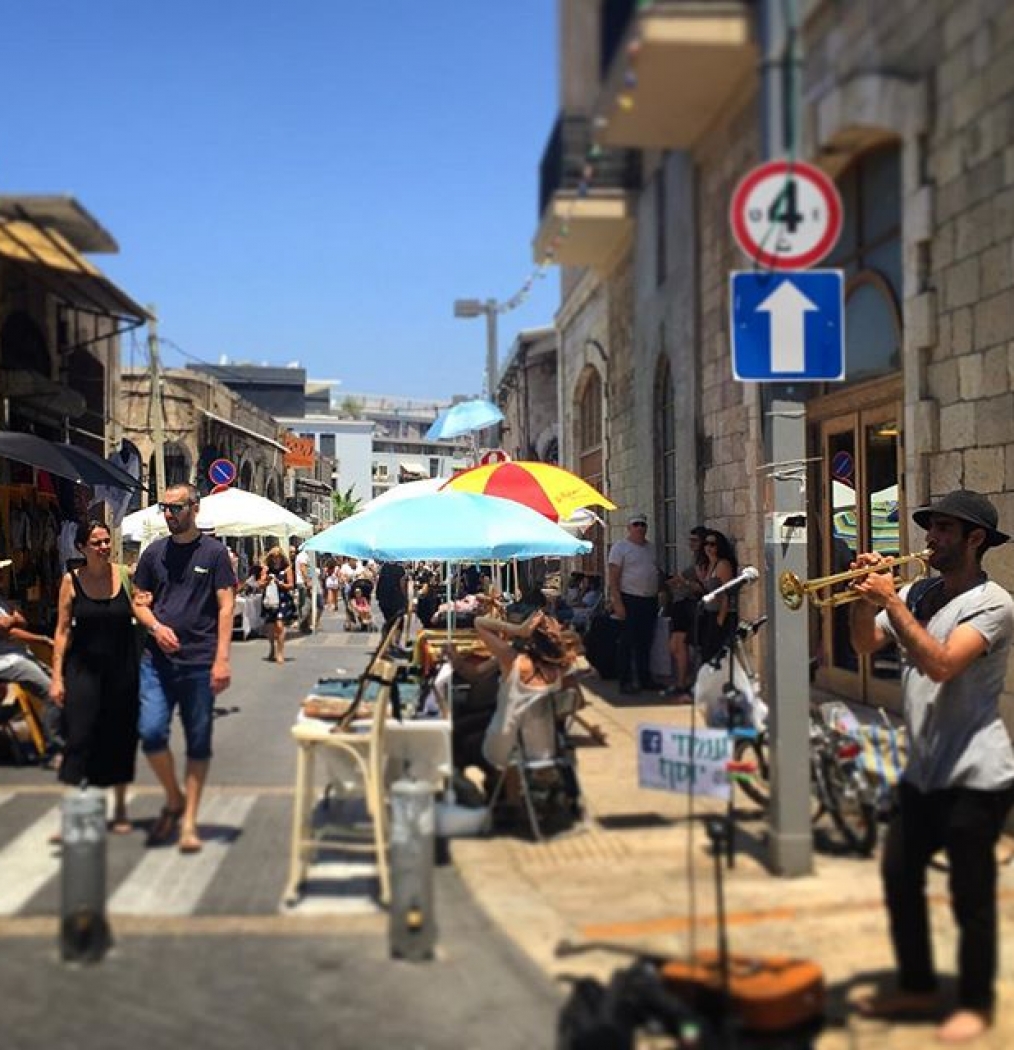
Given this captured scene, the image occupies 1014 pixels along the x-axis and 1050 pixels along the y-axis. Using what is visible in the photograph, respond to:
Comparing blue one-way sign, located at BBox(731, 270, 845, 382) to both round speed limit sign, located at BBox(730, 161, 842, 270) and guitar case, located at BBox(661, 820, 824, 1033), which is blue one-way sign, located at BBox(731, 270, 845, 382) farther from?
guitar case, located at BBox(661, 820, 824, 1033)

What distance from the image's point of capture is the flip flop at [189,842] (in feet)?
19.3

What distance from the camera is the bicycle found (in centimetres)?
587

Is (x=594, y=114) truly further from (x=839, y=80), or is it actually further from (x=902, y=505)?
(x=902, y=505)

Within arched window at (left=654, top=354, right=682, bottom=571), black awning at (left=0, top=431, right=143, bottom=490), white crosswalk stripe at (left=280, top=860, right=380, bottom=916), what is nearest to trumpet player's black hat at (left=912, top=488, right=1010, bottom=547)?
white crosswalk stripe at (left=280, top=860, right=380, bottom=916)

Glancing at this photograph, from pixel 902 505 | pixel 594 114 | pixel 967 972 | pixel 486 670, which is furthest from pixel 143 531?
pixel 967 972

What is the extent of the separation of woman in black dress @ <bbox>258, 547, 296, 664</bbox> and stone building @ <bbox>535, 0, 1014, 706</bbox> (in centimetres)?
666

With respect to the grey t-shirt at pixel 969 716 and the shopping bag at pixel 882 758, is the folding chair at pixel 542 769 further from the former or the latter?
the grey t-shirt at pixel 969 716

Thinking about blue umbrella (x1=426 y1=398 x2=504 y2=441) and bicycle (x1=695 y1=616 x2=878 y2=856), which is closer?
bicycle (x1=695 y1=616 x2=878 y2=856)

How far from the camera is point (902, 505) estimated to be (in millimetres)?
8055

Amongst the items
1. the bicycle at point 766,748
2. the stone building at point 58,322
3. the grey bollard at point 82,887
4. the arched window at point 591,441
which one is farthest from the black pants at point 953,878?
the arched window at point 591,441

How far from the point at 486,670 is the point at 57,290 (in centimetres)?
937

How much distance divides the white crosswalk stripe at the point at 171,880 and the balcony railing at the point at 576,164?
12.4 feet

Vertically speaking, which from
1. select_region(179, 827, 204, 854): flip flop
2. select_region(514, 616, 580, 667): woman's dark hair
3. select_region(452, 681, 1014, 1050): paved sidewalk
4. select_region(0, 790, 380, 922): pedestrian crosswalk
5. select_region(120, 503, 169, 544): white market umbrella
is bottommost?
select_region(452, 681, 1014, 1050): paved sidewalk

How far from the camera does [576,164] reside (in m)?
5.87
